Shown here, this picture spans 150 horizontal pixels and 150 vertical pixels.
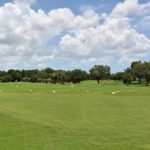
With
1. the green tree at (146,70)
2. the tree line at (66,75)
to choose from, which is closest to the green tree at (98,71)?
the tree line at (66,75)

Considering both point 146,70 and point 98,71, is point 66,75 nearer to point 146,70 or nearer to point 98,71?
point 98,71

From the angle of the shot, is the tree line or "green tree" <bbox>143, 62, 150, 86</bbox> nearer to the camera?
"green tree" <bbox>143, 62, 150, 86</bbox>

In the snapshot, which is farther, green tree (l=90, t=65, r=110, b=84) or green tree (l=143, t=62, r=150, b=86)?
green tree (l=90, t=65, r=110, b=84)

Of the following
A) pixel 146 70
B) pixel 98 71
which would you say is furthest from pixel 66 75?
pixel 146 70

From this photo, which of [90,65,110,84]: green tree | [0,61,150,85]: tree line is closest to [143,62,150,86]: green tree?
[0,61,150,85]: tree line

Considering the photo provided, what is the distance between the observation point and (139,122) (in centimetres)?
2128

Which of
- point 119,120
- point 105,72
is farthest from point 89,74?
point 119,120

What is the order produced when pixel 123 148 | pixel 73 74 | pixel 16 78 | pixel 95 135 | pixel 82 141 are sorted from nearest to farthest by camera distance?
pixel 123 148 → pixel 82 141 → pixel 95 135 → pixel 73 74 → pixel 16 78

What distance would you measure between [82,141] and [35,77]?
15801cm

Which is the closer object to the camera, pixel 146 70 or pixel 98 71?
pixel 146 70

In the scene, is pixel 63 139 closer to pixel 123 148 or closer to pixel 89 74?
pixel 123 148

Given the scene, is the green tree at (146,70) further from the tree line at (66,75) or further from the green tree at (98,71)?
the green tree at (98,71)

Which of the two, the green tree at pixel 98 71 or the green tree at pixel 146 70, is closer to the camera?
the green tree at pixel 146 70

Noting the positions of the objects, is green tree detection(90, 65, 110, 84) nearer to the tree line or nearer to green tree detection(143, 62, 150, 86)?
the tree line
